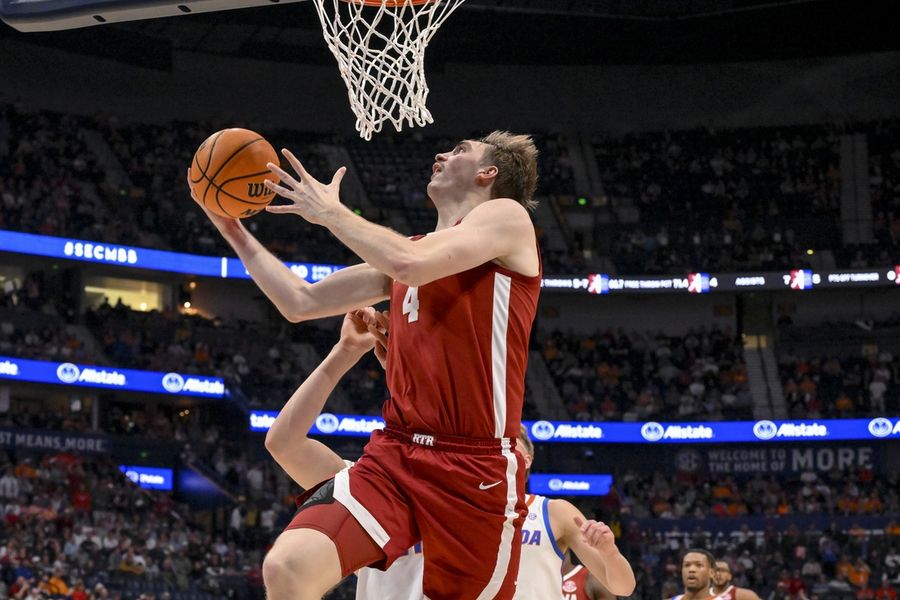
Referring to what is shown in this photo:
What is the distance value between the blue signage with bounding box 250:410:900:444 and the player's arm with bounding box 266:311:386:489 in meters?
23.7

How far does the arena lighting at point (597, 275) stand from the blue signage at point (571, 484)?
15.9ft

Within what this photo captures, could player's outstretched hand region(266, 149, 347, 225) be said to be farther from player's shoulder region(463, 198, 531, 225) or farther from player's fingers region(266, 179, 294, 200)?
player's shoulder region(463, 198, 531, 225)

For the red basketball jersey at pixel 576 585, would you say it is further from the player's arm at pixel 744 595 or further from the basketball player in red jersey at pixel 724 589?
the player's arm at pixel 744 595

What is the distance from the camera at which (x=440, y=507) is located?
12.2ft

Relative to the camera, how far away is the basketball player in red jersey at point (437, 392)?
368 centimetres

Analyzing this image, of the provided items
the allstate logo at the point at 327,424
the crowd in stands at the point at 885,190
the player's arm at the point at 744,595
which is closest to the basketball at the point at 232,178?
the player's arm at the point at 744,595

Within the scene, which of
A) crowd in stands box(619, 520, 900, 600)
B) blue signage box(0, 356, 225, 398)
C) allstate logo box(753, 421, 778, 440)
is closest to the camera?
crowd in stands box(619, 520, 900, 600)

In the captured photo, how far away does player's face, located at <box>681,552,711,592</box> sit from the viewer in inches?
326

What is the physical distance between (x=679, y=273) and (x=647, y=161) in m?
4.45

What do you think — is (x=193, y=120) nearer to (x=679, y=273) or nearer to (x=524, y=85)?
(x=524, y=85)

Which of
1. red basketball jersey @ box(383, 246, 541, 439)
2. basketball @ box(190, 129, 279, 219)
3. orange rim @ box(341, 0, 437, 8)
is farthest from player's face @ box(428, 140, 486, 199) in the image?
orange rim @ box(341, 0, 437, 8)

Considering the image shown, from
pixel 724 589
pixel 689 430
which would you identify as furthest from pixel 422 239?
pixel 689 430

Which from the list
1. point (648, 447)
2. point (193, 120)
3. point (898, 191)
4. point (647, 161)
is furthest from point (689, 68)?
point (193, 120)

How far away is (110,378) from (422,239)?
23.7 m
